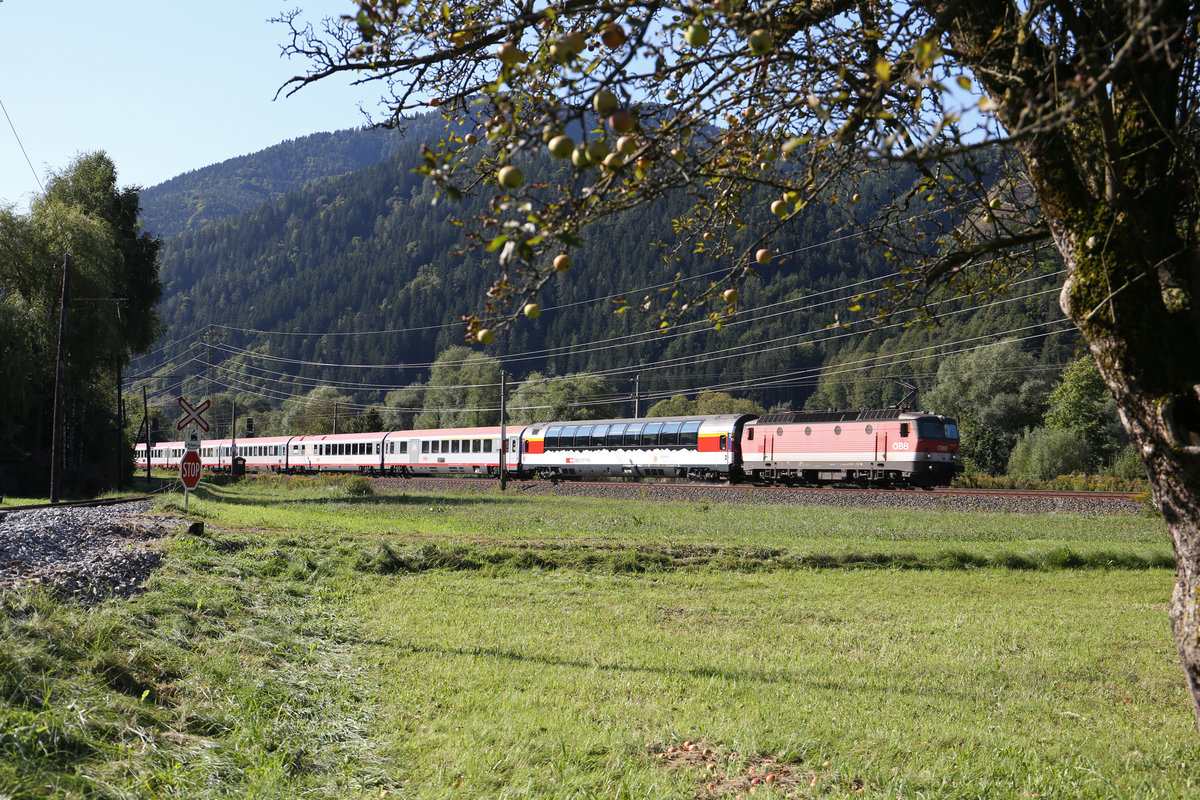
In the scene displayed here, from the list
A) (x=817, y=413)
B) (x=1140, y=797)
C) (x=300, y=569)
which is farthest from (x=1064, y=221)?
(x=817, y=413)

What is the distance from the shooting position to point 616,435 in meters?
Result: 42.0

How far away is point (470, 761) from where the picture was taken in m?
4.58

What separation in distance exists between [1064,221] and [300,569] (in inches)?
404

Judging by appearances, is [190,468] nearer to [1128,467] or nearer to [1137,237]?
[1137,237]

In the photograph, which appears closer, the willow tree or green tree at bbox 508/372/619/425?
the willow tree

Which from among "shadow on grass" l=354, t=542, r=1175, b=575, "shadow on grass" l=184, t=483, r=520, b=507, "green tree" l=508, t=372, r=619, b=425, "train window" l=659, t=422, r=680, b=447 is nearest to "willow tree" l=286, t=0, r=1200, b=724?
"shadow on grass" l=354, t=542, r=1175, b=575

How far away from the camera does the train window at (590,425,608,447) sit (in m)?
42.6

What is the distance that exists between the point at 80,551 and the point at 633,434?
31.9 meters

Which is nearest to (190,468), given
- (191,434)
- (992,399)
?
(191,434)

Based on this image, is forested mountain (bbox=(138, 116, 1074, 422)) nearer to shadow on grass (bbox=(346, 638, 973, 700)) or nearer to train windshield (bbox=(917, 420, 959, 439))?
train windshield (bbox=(917, 420, 959, 439))

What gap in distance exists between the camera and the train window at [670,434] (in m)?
39.5

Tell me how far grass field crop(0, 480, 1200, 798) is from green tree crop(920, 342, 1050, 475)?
48.3 m

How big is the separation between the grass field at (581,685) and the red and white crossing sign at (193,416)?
5392mm

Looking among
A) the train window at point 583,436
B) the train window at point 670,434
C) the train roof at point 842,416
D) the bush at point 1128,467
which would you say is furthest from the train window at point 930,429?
the train window at point 583,436
